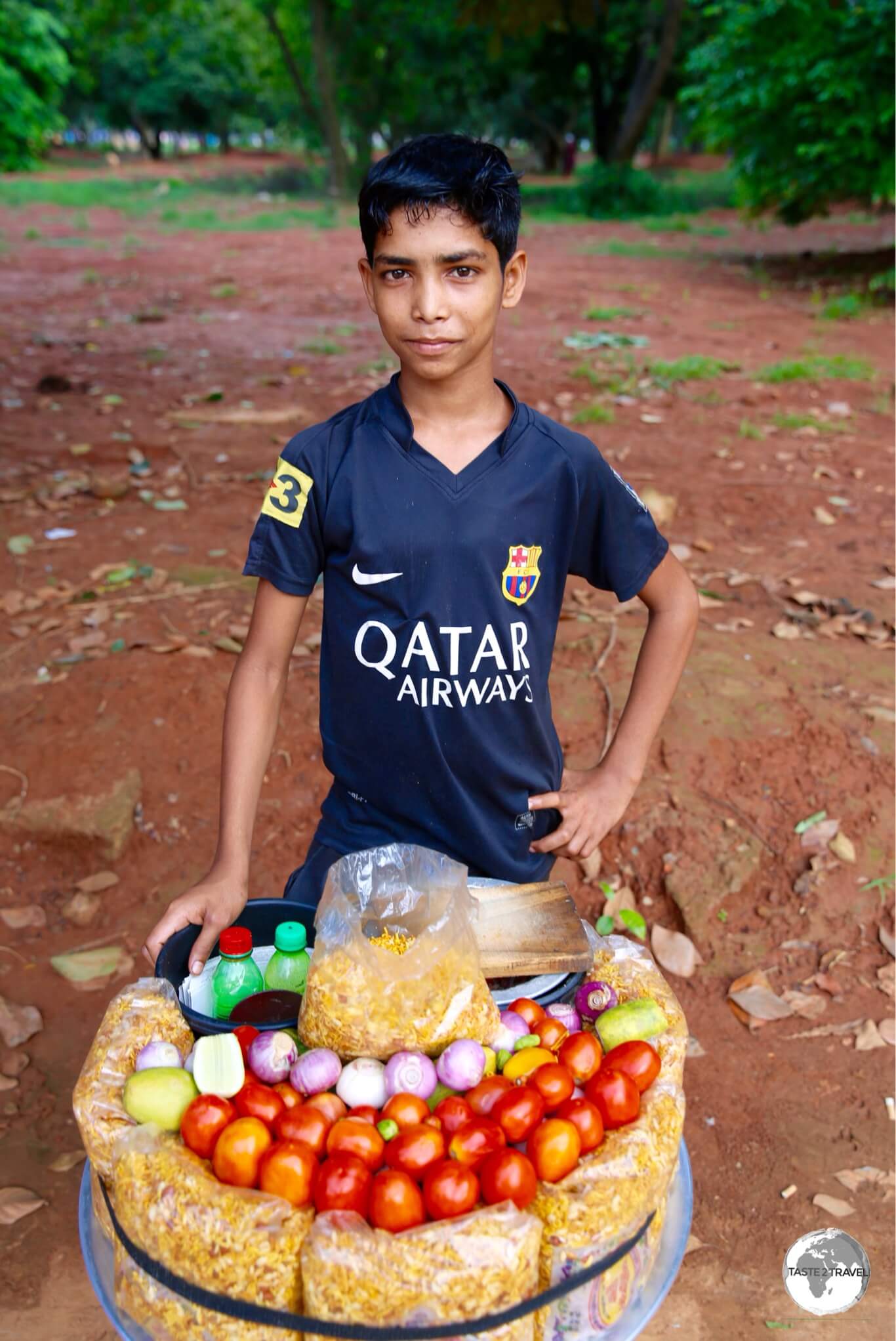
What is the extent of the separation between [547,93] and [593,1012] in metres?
32.0

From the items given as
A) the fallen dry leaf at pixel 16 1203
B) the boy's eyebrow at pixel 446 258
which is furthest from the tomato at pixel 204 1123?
the fallen dry leaf at pixel 16 1203

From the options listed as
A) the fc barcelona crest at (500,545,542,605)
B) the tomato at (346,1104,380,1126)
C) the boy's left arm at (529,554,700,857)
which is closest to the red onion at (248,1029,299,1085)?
the tomato at (346,1104,380,1126)

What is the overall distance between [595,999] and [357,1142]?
46 cm

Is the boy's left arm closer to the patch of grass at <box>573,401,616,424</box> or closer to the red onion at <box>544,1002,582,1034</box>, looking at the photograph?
the red onion at <box>544,1002,582,1034</box>

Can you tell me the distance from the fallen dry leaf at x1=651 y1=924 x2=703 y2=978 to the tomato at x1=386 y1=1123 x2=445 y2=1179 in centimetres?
201

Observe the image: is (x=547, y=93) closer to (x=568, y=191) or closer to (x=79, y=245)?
(x=568, y=191)

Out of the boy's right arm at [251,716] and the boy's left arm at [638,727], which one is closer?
the boy's right arm at [251,716]

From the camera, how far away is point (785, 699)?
152 inches

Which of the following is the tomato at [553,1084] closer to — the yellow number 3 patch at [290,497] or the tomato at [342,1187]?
the tomato at [342,1187]

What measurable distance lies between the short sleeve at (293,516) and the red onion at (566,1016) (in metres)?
0.83

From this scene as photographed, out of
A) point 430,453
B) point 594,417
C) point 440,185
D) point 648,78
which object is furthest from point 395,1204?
point 648,78

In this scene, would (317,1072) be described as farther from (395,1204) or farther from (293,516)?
(293,516)

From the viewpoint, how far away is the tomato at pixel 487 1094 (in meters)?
1.43

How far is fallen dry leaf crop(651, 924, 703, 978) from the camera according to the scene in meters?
3.23
